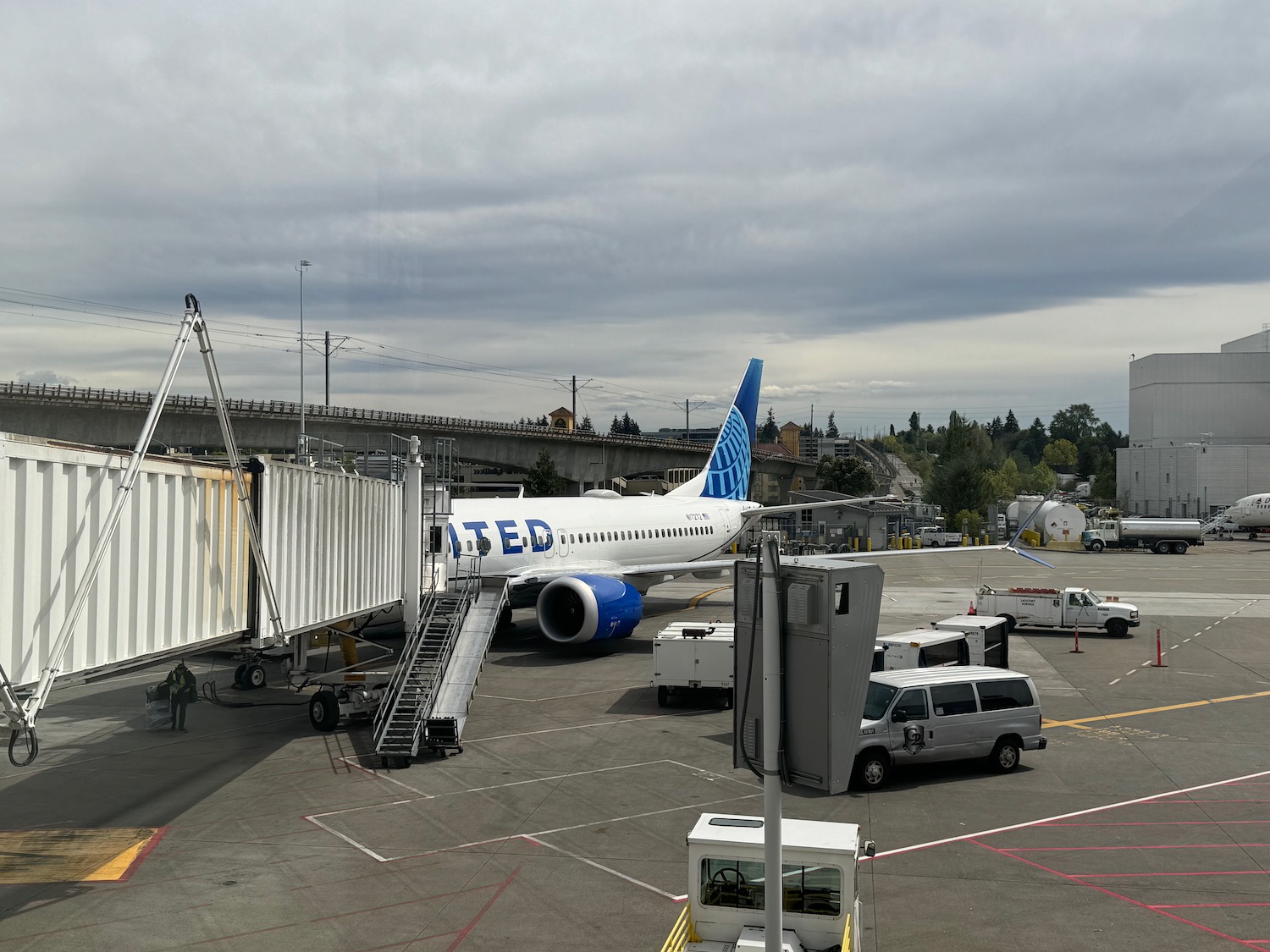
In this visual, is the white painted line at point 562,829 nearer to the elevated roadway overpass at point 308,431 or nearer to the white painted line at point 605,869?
the white painted line at point 605,869

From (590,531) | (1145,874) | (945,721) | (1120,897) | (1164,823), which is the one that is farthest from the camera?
(590,531)

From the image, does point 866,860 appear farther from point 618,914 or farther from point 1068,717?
point 1068,717

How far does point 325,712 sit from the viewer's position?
78.3 ft

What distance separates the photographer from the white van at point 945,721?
19281mm

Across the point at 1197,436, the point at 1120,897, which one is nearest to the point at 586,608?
the point at 1120,897

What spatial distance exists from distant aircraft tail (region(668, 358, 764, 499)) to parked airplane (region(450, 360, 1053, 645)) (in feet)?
0.21

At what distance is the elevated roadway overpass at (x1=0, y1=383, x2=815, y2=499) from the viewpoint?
55.3 metres

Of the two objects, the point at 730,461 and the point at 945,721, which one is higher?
the point at 730,461

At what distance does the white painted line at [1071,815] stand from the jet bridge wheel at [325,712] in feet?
43.6

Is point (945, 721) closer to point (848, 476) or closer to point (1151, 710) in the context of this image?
point (1151, 710)

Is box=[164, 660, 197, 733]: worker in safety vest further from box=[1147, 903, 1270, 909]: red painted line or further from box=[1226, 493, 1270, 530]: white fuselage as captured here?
box=[1226, 493, 1270, 530]: white fuselage

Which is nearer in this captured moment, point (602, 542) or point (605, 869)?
point (605, 869)

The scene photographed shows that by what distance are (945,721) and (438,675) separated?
10864mm

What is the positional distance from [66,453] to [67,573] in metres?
1.43
